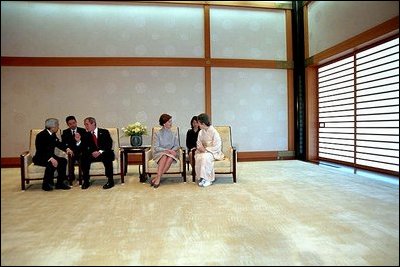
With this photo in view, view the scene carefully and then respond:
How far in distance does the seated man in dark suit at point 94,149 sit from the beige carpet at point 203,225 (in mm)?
274

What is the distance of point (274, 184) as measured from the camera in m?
4.33

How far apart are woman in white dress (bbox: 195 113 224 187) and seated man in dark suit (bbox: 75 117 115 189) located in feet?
4.30

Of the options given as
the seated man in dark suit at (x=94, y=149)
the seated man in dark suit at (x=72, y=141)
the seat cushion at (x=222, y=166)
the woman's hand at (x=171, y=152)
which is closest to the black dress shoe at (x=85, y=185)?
the seated man in dark suit at (x=94, y=149)

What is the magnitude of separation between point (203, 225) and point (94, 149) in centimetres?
251

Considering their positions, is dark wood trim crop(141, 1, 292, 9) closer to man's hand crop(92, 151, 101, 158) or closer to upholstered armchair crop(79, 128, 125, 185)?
upholstered armchair crop(79, 128, 125, 185)

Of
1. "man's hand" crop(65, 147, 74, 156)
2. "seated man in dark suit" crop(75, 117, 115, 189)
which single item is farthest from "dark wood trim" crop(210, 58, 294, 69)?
"man's hand" crop(65, 147, 74, 156)

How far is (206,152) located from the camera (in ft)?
15.1

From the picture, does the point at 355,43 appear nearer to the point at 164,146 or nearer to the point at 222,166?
the point at 222,166

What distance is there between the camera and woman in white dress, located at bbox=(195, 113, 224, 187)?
4.41m

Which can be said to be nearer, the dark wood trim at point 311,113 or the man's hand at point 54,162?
the man's hand at point 54,162

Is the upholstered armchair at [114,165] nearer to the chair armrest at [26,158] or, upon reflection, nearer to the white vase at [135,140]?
the white vase at [135,140]

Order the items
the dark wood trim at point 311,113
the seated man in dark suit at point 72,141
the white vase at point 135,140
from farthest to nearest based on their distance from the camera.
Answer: the dark wood trim at point 311,113 < the white vase at point 135,140 < the seated man in dark suit at point 72,141

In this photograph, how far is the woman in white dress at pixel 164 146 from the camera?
14.8ft

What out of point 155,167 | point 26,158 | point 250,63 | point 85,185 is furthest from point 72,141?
point 250,63
